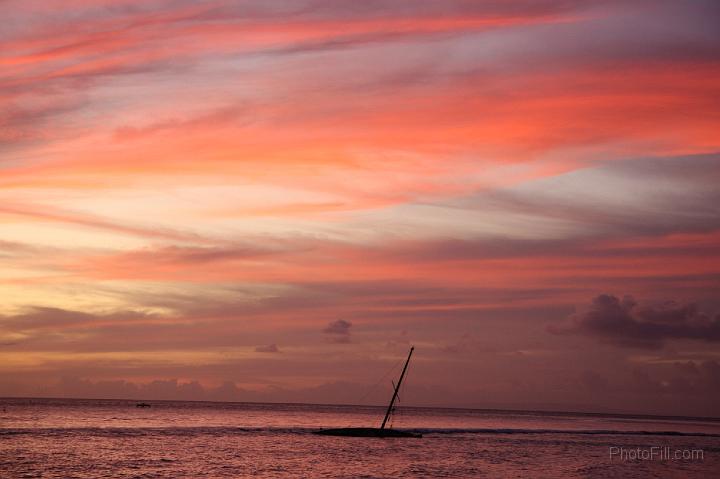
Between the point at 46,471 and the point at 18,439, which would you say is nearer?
the point at 46,471

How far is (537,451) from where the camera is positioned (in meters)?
127

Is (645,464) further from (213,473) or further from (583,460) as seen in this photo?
(213,473)

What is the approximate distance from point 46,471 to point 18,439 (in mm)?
44014

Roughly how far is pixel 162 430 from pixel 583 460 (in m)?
86.6

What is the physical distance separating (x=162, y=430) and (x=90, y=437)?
91.7 ft

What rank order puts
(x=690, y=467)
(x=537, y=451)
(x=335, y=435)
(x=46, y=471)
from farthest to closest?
1. (x=335, y=435)
2. (x=537, y=451)
3. (x=690, y=467)
4. (x=46, y=471)

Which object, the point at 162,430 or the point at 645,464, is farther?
the point at 162,430

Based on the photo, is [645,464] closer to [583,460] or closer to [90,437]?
[583,460]

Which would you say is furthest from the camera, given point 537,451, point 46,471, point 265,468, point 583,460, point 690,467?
point 537,451

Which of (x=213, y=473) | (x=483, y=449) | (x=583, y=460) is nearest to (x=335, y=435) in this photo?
(x=483, y=449)

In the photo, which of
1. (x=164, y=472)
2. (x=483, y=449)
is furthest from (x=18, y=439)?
(x=483, y=449)

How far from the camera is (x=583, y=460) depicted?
360ft

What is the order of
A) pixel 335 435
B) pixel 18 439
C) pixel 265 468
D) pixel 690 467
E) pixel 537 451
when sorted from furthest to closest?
pixel 335 435
pixel 537 451
pixel 18 439
pixel 690 467
pixel 265 468

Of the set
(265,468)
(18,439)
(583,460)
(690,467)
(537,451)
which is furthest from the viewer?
(537,451)
